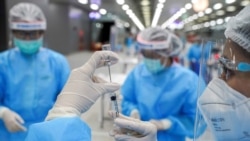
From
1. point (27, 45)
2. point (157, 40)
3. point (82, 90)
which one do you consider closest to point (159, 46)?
point (157, 40)

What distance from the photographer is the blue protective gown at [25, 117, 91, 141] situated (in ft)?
2.19

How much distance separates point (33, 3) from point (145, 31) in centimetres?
56

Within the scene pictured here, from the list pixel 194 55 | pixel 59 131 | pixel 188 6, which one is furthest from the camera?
pixel 194 55

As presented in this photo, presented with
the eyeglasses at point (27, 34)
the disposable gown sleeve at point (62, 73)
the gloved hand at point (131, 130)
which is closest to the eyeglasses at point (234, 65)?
the gloved hand at point (131, 130)

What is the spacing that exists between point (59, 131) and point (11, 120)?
2.24 ft

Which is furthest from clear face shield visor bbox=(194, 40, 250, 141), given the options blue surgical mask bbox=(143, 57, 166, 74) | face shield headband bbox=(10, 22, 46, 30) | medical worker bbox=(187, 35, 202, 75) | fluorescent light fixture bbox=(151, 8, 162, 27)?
medical worker bbox=(187, 35, 202, 75)

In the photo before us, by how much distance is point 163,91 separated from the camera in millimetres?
1373

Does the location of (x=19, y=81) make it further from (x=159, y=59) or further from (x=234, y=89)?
(x=234, y=89)

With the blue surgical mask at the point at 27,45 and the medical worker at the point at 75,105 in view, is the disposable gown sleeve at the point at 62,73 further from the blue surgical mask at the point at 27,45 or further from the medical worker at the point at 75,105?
the medical worker at the point at 75,105

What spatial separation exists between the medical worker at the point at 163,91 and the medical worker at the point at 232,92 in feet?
1.64

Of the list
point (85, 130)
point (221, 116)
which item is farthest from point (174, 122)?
point (85, 130)

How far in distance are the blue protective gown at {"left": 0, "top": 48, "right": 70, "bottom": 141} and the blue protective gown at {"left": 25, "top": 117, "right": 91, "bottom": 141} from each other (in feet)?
2.38

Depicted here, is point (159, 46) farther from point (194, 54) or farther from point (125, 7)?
point (194, 54)

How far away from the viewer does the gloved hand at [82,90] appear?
71cm
